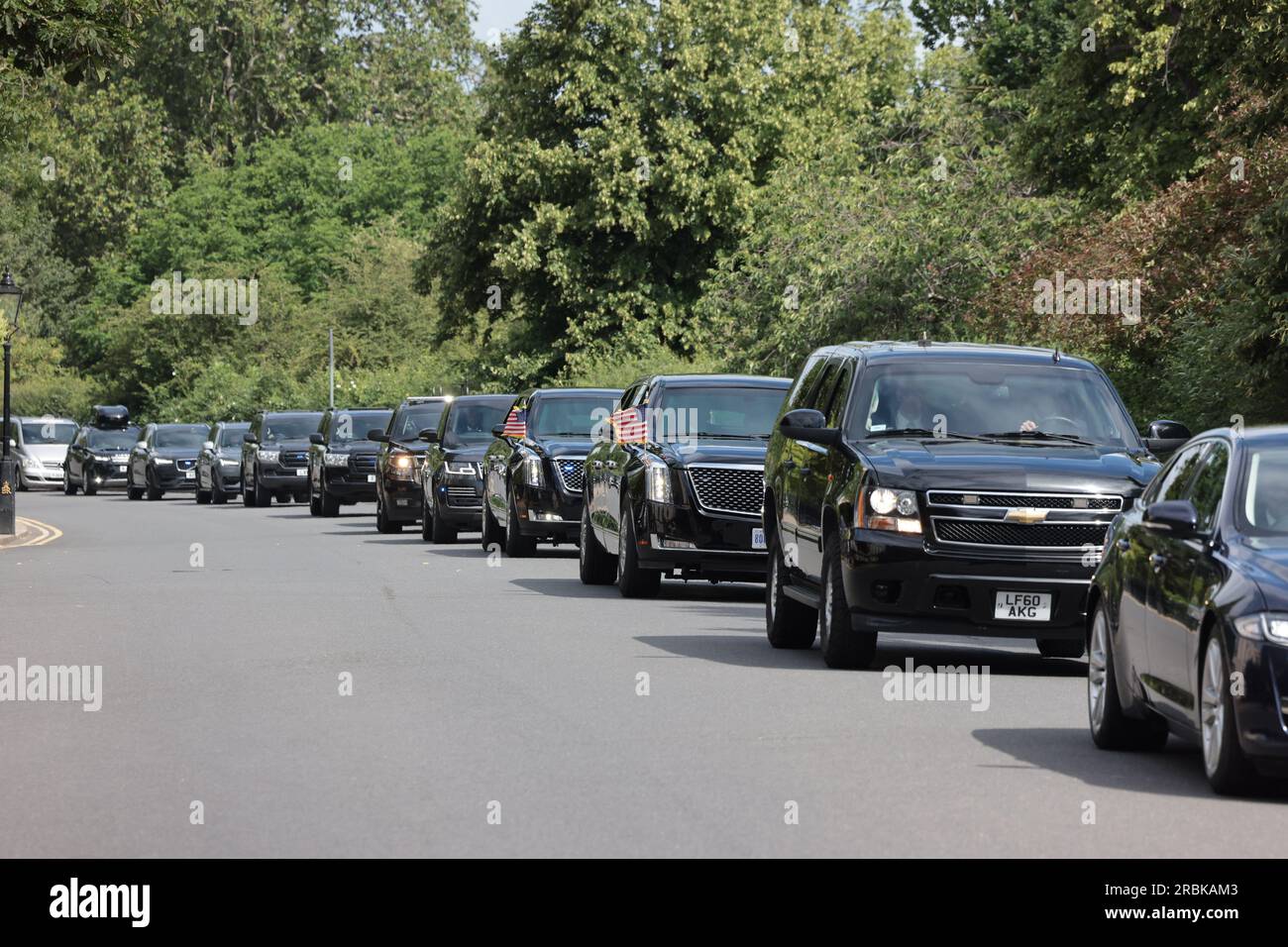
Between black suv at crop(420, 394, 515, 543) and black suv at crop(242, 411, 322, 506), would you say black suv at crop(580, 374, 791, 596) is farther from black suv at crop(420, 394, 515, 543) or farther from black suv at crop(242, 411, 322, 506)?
black suv at crop(242, 411, 322, 506)

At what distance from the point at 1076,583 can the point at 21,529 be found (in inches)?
1042

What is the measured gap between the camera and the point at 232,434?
173 feet

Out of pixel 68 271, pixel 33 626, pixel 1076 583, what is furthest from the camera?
pixel 68 271

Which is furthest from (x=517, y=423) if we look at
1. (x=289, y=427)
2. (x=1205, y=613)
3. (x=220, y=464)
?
(x=220, y=464)

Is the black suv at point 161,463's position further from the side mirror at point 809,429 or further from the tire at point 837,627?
the tire at point 837,627

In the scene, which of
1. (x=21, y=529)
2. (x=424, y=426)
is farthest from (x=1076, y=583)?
(x=21, y=529)

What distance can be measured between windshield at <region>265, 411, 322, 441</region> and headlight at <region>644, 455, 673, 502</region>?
2868 cm

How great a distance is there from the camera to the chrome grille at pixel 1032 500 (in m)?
13.8

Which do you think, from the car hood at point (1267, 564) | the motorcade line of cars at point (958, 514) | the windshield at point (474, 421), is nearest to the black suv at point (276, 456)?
the windshield at point (474, 421)

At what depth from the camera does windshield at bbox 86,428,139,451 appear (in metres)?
63.2

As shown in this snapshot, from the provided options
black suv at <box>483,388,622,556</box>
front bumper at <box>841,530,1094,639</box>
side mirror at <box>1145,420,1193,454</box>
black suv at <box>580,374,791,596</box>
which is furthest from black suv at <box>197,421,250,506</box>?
front bumper at <box>841,530,1094,639</box>

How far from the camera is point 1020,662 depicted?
601 inches

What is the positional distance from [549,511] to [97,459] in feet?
128
